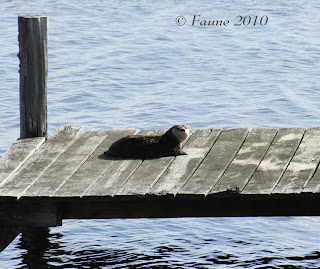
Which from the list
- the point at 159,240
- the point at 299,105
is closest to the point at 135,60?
the point at 299,105

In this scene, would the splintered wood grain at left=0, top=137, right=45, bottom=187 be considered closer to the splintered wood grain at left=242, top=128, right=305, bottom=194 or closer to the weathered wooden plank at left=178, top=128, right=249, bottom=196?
the weathered wooden plank at left=178, top=128, right=249, bottom=196

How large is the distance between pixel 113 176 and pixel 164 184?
63cm

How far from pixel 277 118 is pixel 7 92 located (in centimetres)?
680

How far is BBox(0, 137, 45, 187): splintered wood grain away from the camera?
8.20 metres

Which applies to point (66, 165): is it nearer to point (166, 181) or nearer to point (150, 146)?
point (150, 146)

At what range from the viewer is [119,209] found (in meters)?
7.74

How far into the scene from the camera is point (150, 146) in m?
8.61

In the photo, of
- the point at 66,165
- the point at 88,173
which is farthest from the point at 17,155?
the point at 88,173

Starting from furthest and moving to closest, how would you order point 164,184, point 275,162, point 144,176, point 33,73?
1. point 33,73
2. point 275,162
3. point 144,176
4. point 164,184

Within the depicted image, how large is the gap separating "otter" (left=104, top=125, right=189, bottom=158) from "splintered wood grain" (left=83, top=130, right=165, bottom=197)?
11 centimetres

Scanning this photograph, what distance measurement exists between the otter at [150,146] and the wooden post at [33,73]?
4.82 feet

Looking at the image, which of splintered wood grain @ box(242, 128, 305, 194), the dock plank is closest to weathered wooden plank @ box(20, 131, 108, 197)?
splintered wood grain @ box(242, 128, 305, 194)

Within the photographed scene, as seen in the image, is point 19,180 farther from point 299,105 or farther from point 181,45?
point 181,45

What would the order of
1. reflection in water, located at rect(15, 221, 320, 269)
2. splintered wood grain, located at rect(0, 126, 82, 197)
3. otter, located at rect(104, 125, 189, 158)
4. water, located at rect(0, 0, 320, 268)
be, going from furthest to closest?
water, located at rect(0, 0, 320, 268), reflection in water, located at rect(15, 221, 320, 269), otter, located at rect(104, 125, 189, 158), splintered wood grain, located at rect(0, 126, 82, 197)
